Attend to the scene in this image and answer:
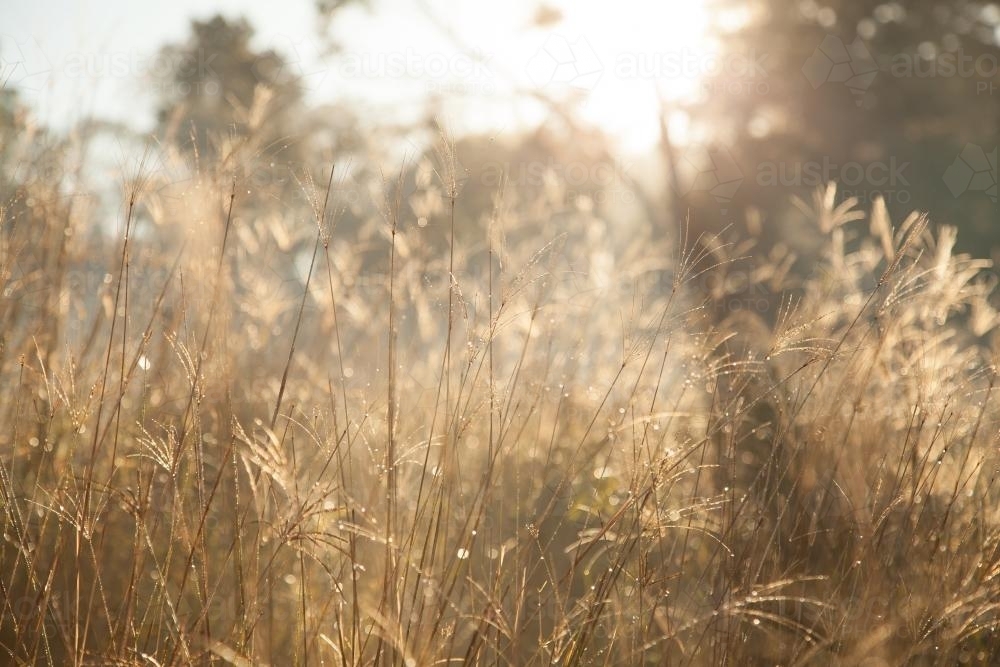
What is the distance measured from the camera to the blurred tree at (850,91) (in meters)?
11.1

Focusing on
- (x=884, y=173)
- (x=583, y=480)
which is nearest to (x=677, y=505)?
(x=583, y=480)

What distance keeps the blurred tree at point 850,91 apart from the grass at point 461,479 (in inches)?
331

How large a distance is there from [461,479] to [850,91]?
39.6ft

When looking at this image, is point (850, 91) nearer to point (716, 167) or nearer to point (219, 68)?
point (716, 167)

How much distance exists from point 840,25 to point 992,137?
10.5 feet

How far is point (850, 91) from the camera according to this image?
481 inches

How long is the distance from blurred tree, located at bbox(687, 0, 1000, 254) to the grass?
842 centimetres

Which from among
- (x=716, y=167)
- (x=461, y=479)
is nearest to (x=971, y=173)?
(x=716, y=167)

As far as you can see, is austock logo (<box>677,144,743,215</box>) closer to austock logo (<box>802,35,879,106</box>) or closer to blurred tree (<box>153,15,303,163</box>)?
austock logo (<box>802,35,879,106</box>)

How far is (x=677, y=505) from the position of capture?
6.28 ft

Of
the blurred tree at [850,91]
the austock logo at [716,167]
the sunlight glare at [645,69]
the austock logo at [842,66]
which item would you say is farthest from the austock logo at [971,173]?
the sunlight glare at [645,69]

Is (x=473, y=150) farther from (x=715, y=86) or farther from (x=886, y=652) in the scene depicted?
(x=886, y=652)

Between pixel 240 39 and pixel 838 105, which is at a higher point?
pixel 240 39

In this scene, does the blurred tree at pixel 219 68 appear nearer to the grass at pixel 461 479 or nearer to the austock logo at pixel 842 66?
the austock logo at pixel 842 66
